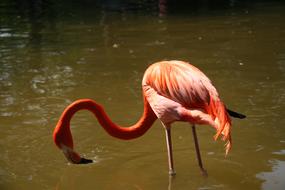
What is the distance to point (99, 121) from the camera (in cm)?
397

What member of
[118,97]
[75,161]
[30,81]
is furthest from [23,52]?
[75,161]

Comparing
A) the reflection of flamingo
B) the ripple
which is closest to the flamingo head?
the reflection of flamingo

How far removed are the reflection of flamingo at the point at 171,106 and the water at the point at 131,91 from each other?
468mm

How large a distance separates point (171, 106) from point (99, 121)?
588 millimetres

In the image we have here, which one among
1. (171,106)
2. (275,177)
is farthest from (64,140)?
(275,177)

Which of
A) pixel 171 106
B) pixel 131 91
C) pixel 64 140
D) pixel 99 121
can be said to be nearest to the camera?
pixel 64 140

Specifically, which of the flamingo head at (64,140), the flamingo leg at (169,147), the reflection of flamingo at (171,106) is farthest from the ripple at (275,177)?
the flamingo head at (64,140)

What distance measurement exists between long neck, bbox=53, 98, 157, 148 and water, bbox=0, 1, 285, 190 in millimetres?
428

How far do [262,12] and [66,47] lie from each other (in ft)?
16.9

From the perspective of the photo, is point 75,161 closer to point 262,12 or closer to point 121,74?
point 121,74

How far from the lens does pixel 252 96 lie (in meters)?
5.92

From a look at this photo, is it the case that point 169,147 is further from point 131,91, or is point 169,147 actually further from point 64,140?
point 131,91

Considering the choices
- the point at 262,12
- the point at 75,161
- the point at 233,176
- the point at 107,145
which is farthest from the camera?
A: the point at 262,12

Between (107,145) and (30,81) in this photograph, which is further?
(30,81)
